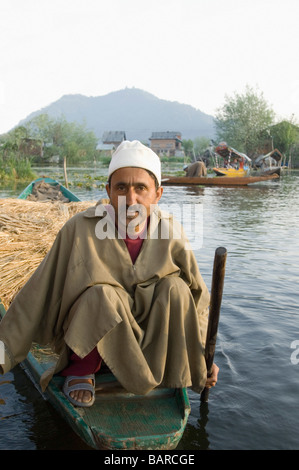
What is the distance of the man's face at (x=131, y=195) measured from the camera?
2.13 m

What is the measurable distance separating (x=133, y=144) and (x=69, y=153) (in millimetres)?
38773

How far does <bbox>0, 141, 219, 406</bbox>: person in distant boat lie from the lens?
199 centimetres

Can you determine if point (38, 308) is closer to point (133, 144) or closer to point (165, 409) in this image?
point (165, 409)

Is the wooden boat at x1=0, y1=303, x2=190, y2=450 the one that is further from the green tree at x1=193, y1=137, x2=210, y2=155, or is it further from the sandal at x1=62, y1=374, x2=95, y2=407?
the green tree at x1=193, y1=137, x2=210, y2=155

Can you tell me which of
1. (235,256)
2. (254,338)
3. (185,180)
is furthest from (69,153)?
(254,338)

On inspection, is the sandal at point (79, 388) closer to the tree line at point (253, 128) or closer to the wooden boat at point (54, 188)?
the wooden boat at point (54, 188)

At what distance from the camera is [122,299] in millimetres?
2031

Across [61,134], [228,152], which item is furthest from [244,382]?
[61,134]

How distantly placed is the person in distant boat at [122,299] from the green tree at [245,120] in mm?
42728

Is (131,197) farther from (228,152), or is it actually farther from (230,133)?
(230,133)

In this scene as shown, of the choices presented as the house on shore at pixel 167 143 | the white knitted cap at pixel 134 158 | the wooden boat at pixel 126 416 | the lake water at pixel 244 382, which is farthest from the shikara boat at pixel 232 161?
the house on shore at pixel 167 143

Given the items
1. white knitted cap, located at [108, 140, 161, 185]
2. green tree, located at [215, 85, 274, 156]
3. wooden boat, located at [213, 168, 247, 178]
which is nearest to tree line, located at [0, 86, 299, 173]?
green tree, located at [215, 85, 274, 156]

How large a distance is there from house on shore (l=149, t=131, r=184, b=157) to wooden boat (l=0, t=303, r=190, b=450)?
217 ft

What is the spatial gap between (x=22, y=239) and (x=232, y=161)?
25574 mm
